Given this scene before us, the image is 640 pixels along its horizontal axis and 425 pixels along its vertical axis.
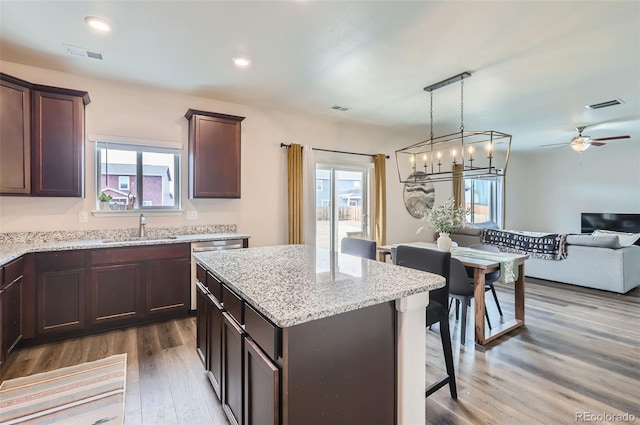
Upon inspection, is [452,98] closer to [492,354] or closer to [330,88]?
[330,88]

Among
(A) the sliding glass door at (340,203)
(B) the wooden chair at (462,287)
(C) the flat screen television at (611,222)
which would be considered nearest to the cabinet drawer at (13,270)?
(A) the sliding glass door at (340,203)

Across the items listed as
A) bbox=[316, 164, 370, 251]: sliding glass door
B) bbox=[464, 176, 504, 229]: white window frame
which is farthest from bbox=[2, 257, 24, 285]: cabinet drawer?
bbox=[464, 176, 504, 229]: white window frame

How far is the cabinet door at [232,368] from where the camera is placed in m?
1.53

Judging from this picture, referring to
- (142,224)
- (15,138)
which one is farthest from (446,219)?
(15,138)

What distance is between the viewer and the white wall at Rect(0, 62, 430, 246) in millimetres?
3266

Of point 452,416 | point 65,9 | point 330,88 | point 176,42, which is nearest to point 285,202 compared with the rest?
point 330,88

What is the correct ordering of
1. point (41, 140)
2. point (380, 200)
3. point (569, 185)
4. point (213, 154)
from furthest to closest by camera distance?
point (569, 185) → point (380, 200) → point (213, 154) → point (41, 140)

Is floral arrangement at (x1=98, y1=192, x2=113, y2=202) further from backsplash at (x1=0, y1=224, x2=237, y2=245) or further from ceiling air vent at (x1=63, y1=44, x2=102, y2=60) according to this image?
ceiling air vent at (x1=63, y1=44, x2=102, y2=60)

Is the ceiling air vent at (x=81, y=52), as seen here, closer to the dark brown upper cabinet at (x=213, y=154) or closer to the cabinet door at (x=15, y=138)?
the cabinet door at (x=15, y=138)

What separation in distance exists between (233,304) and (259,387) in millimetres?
448

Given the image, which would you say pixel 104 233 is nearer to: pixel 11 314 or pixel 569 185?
pixel 11 314

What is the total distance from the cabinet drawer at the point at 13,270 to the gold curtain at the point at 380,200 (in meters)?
4.63

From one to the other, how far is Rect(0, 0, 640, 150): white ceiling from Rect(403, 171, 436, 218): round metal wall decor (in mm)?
2230

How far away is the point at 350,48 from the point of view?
110 inches
